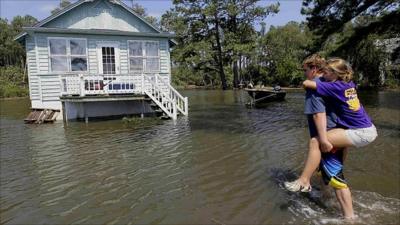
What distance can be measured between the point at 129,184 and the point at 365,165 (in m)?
4.19

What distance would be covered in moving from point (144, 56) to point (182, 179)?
13.4 meters

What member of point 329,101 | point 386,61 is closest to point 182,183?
point 329,101

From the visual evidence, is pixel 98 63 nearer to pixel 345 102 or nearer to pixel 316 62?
pixel 316 62

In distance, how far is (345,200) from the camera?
4535mm

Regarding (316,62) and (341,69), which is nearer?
(341,69)

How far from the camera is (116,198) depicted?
6.01m

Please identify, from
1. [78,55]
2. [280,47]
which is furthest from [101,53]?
[280,47]

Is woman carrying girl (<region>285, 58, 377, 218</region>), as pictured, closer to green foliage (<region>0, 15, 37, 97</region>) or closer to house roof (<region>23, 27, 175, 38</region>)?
house roof (<region>23, 27, 175, 38</region>)

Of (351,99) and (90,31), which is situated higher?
(90,31)

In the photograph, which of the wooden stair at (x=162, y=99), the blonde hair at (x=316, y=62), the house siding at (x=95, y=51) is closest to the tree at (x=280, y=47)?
the house siding at (x=95, y=51)

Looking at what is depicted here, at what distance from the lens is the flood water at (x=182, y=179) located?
17.0ft

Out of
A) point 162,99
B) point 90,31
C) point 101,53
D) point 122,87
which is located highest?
point 90,31

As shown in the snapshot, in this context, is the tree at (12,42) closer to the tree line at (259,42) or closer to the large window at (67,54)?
the tree line at (259,42)

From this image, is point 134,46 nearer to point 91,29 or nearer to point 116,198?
point 91,29
